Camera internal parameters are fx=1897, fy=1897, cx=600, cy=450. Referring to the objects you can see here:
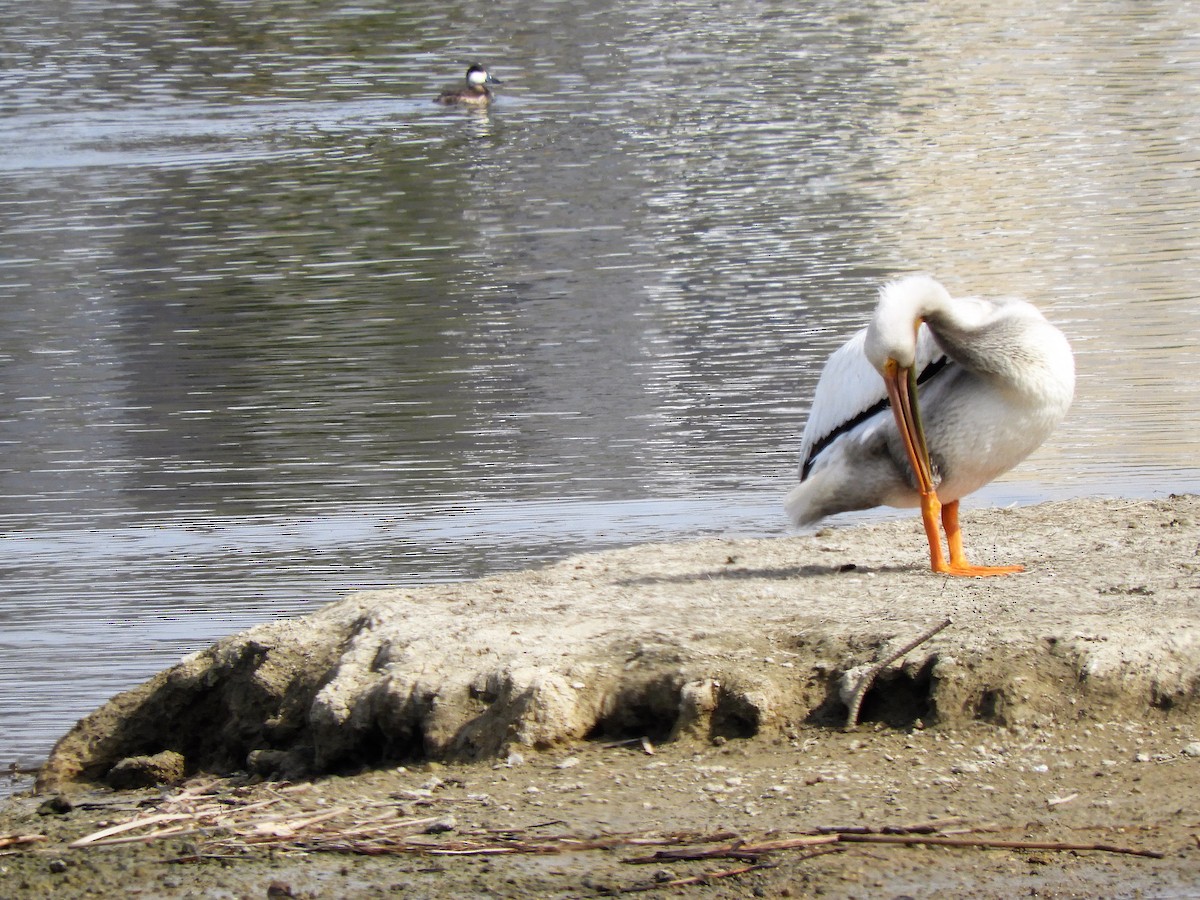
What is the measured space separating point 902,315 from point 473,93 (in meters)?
20.9

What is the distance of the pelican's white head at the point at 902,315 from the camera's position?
22.6ft

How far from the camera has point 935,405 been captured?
7.36 meters

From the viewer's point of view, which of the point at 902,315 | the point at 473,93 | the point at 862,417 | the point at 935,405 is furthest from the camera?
the point at 473,93

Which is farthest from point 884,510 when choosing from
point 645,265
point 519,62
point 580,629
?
point 519,62

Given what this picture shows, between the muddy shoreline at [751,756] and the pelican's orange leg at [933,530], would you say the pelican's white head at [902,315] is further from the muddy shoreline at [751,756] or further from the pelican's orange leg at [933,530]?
the muddy shoreline at [751,756]

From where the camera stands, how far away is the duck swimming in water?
1059 inches

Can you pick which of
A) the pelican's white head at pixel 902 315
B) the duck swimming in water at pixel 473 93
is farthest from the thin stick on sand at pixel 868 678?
the duck swimming in water at pixel 473 93

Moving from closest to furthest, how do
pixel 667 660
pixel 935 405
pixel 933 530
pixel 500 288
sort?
pixel 667 660
pixel 933 530
pixel 935 405
pixel 500 288

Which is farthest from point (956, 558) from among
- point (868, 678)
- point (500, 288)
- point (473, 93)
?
point (473, 93)

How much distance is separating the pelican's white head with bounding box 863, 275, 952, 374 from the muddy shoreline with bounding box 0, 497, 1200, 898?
2.79 feet

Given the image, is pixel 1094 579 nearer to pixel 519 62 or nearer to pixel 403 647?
pixel 403 647

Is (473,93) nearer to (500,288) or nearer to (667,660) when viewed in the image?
(500,288)

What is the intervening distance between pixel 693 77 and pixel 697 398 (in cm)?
1721

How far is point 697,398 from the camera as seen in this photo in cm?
1182
